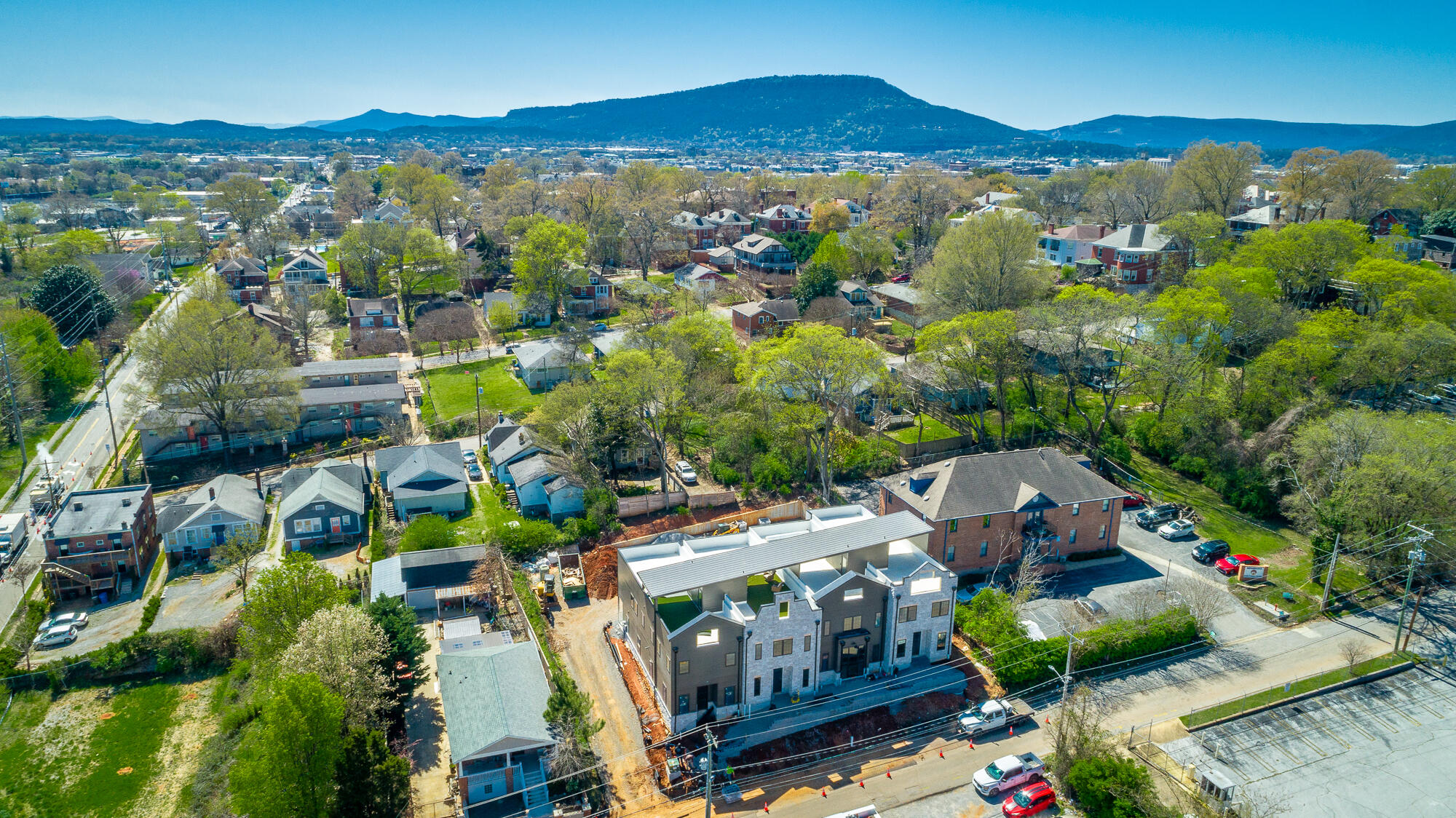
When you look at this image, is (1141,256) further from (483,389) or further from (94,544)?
(94,544)

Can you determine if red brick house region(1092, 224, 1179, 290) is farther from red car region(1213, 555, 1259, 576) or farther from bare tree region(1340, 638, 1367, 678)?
bare tree region(1340, 638, 1367, 678)

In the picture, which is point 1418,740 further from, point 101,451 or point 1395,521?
point 101,451

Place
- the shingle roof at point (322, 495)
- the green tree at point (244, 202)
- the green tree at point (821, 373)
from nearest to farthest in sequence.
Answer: the shingle roof at point (322, 495)
the green tree at point (821, 373)
the green tree at point (244, 202)

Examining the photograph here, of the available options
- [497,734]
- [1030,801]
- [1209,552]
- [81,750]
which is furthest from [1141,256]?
[81,750]

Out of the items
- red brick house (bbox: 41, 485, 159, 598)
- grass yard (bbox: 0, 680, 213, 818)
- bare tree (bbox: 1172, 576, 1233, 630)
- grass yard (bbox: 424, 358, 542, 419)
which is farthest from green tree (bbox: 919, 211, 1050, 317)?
red brick house (bbox: 41, 485, 159, 598)

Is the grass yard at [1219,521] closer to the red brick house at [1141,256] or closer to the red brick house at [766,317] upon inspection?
the red brick house at [766,317]

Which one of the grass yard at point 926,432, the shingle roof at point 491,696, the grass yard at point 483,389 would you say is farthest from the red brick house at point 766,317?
the shingle roof at point 491,696

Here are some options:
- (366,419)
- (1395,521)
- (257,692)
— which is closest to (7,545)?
(366,419)
